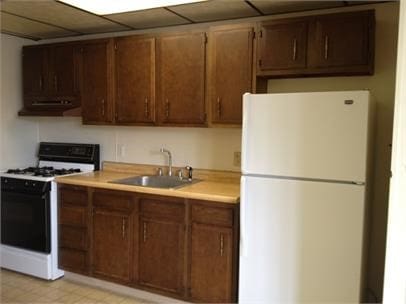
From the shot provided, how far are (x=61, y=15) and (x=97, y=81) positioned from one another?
625 mm

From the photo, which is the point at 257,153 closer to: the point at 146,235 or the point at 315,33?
the point at 315,33

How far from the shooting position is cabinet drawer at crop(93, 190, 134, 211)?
2.93 m

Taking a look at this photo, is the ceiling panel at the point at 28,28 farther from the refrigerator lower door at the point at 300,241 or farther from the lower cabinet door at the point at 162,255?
the refrigerator lower door at the point at 300,241

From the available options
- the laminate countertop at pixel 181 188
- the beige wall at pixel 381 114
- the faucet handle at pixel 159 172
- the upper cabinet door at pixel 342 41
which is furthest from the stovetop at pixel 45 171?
the beige wall at pixel 381 114

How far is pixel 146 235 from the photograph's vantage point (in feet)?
9.45

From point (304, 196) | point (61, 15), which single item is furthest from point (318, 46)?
point (61, 15)

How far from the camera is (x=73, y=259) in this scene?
323cm

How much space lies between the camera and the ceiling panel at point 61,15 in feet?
9.07

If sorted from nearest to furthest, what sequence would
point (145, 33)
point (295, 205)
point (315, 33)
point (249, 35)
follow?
1. point (295, 205)
2. point (315, 33)
3. point (249, 35)
4. point (145, 33)

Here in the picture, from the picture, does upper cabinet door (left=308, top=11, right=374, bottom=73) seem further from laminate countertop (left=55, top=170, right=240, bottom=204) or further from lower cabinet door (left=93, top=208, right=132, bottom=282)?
lower cabinet door (left=93, top=208, right=132, bottom=282)

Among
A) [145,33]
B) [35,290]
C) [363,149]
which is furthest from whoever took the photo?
[145,33]

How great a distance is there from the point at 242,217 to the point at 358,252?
0.71 metres

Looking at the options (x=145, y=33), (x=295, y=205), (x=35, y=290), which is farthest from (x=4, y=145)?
(x=295, y=205)

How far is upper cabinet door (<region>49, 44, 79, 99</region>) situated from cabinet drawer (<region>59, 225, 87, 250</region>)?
1.23 meters
